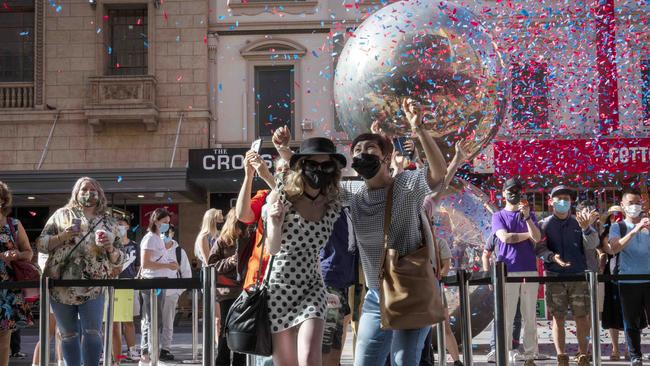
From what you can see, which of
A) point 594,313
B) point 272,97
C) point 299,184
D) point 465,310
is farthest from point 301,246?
point 272,97

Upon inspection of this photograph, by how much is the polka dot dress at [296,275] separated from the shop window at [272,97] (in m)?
17.6

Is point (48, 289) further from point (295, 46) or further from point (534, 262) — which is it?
point (295, 46)

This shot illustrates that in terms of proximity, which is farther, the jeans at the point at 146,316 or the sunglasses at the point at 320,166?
the jeans at the point at 146,316

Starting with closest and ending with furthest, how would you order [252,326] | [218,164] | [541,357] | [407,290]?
[252,326] → [407,290] → [541,357] → [218,164]

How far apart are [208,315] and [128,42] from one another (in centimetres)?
1783

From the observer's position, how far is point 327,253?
663 cm

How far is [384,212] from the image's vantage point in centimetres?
557

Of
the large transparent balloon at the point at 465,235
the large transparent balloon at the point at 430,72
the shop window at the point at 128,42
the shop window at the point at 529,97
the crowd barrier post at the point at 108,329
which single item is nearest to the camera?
the crowd barrier post at the point at 108,329

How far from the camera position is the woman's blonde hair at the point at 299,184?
17.4 feet

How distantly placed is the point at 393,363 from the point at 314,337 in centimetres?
78

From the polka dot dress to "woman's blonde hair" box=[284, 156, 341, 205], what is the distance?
6cm

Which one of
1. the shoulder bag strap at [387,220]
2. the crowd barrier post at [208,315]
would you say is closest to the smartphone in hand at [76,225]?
the crowd barrier post at [208,315]

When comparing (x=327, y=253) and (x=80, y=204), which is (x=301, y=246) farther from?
(x=80, y=204)

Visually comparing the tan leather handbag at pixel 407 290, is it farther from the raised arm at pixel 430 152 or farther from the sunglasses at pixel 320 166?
the sunglasses at pixel 320 166
